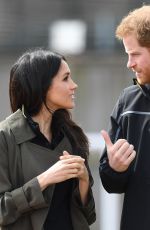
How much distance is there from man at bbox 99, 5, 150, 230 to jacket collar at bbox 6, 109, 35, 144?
34 cm

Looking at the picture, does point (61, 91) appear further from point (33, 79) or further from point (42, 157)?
point (42, 157)

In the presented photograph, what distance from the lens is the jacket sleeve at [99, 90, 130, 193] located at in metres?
3.77

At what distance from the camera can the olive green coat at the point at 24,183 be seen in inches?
143

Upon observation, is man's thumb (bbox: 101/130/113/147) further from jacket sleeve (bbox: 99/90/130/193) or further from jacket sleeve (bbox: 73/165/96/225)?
jacket sleeve (bbox: 73/165/96/225)

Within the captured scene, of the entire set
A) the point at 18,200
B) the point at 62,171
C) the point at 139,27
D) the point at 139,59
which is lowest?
the point at 18,200

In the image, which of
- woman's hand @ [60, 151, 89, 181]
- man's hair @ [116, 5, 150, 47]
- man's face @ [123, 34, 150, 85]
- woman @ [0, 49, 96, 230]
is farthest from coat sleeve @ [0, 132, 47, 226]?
man's hair @ [116, 5, 150, 47]

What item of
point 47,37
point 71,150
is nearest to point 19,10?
point 47,37

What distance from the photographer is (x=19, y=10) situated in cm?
757

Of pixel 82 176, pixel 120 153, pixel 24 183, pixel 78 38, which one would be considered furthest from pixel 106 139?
pixel 78 38

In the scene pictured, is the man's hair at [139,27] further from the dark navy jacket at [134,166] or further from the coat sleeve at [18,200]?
the coat sleeve at [18,200]

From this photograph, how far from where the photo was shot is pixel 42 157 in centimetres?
376

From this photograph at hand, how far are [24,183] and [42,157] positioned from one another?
0.15m

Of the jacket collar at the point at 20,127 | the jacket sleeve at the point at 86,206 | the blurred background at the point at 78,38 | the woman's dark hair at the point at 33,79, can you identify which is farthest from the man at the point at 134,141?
the blurred background at the point at 78,38

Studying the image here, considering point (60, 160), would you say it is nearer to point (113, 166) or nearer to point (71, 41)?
point (113, 166)
